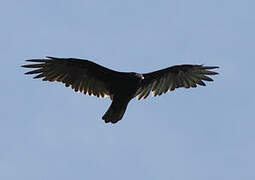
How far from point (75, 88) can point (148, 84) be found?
5.40 feet

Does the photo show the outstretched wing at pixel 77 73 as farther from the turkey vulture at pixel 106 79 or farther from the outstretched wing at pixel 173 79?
the outstretched wing at pixel 173 79

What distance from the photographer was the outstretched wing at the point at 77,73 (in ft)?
51.8

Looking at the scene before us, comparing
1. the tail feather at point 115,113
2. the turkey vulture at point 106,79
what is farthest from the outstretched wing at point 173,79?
the tail feather at point 115,113

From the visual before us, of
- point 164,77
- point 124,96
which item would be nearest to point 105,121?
point 124,96

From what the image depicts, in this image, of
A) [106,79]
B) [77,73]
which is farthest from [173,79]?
[77,73]

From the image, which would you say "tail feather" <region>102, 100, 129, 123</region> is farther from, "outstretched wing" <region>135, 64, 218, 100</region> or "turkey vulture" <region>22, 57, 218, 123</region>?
"outstretched wing" <region>135, 64, 218, 100</region>

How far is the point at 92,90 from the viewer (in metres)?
16.3

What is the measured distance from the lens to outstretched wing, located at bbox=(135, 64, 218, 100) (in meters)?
16.5

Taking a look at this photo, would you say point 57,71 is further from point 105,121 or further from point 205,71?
point 205,71

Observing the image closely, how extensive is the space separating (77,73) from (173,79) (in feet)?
7.43

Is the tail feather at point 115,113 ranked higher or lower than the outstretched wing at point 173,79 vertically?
lower

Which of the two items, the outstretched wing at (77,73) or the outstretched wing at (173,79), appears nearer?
the outstretched wing at (77,73)

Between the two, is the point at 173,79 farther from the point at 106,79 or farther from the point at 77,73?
the point at 77,73

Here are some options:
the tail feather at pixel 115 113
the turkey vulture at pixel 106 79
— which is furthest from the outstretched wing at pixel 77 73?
the tail feather at pixel 115 113
